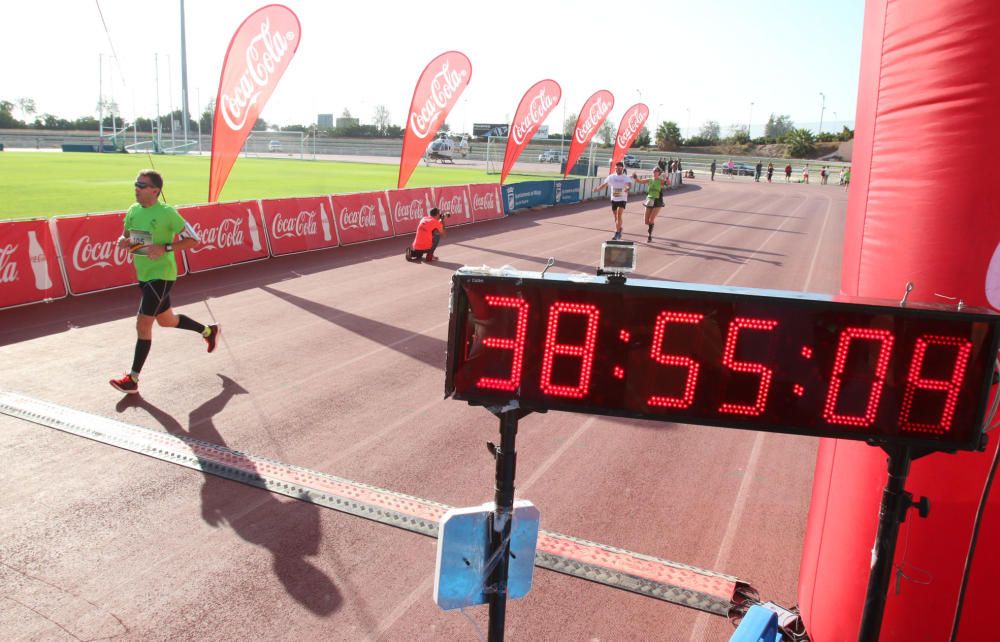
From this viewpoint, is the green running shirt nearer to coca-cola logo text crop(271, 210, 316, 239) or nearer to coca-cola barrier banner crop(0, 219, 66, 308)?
coca-cola barrier banner crop(0, 219, 66, 308)

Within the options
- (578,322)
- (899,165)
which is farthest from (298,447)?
(899,165)

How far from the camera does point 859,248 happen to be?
344 centimetres

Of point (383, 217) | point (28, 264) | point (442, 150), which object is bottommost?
point (28, 264)

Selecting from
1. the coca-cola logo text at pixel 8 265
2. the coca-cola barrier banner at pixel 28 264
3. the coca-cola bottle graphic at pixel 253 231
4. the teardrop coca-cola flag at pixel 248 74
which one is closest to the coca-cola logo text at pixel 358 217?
the coca-cola bottle graphic at pixel 253 231

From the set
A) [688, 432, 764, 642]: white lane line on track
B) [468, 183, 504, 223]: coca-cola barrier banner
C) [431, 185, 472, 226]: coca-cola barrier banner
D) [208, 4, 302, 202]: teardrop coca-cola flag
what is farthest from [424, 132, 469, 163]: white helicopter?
[688, 432, 764, 642]: white lane line on track

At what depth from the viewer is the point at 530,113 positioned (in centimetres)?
2644

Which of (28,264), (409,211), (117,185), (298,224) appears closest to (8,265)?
(28,264)

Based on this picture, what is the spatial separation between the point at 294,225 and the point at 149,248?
8905 millimetres

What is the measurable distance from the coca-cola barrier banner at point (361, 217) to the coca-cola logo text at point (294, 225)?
2.88 ft

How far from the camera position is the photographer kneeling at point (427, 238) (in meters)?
15.3

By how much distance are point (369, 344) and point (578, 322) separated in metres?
6.89

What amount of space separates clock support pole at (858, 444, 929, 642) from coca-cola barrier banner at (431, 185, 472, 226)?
1897 cm

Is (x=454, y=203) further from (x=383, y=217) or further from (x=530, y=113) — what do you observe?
(x=530, y=113)

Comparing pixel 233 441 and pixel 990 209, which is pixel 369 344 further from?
pixel 990 209
